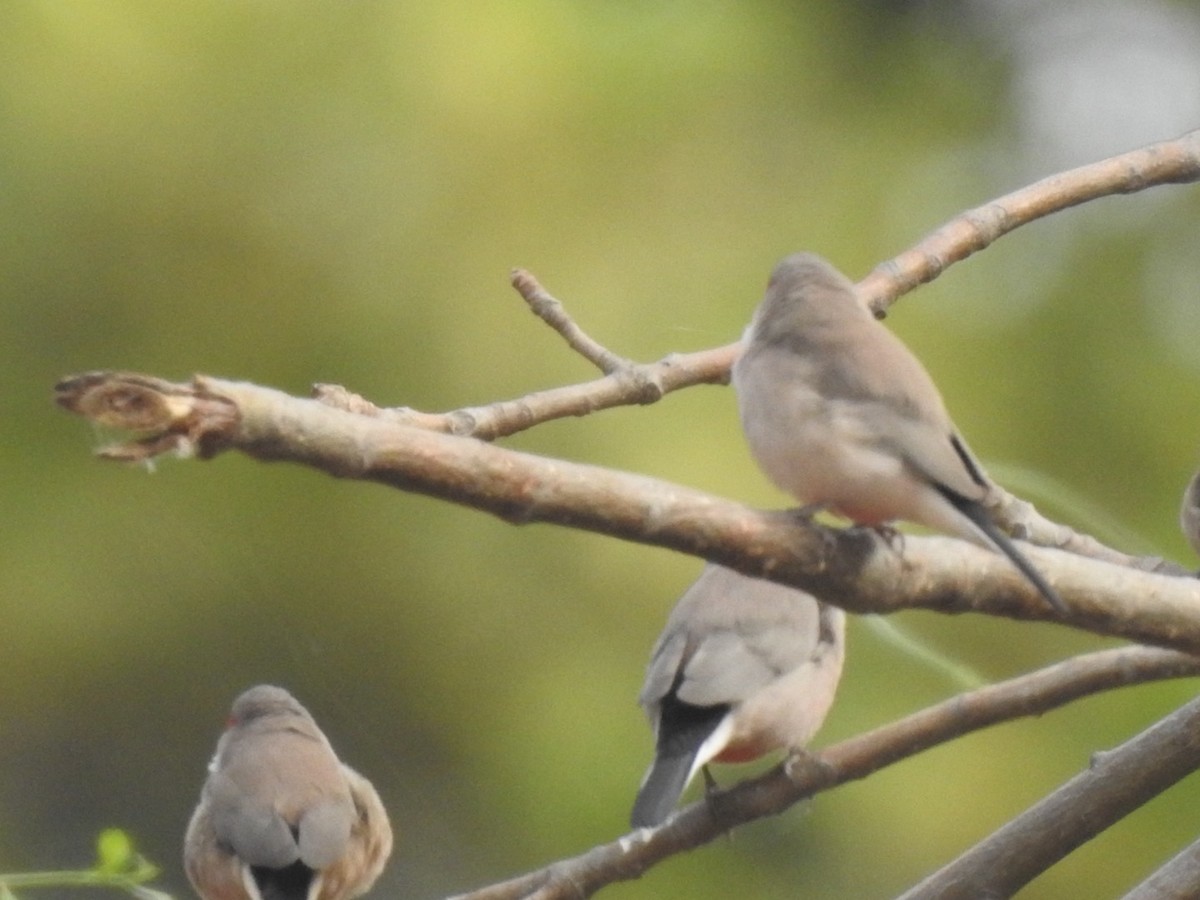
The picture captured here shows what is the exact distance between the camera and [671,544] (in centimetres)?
129

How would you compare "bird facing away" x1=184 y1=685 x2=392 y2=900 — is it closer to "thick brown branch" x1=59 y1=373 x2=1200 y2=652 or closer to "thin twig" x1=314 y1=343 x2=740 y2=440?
→ "thin twig" x1=314 y1=343 x2=740 y2=440

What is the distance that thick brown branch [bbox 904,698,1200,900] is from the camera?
6.58 ft

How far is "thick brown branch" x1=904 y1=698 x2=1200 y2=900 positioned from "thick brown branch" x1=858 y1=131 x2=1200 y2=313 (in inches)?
25.6

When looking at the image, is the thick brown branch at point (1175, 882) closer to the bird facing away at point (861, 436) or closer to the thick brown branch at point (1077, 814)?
the thick brown branch at point (1077, 814)

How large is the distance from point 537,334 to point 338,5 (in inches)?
47.0

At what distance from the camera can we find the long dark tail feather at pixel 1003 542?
147 centimetres

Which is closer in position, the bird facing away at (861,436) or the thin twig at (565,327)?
the bird facing away at (861,436)

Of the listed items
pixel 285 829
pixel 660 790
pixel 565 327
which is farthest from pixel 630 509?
pixel 285 829

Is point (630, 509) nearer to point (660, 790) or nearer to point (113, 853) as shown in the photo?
point (113, 853)

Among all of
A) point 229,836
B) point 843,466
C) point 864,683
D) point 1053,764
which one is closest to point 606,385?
point 843,466

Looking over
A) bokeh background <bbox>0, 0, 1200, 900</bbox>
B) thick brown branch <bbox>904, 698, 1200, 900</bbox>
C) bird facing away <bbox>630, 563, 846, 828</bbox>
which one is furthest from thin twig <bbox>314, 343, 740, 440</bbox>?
bokeh background <bbox>0, 0, 1200, 900</bbox>

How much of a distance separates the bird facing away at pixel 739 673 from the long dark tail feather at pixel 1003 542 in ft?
3.16

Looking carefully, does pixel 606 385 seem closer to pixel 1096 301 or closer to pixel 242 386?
pixel 242 386

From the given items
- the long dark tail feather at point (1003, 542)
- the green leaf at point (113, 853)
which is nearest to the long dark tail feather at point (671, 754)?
the green leaf at point (113, 853)
